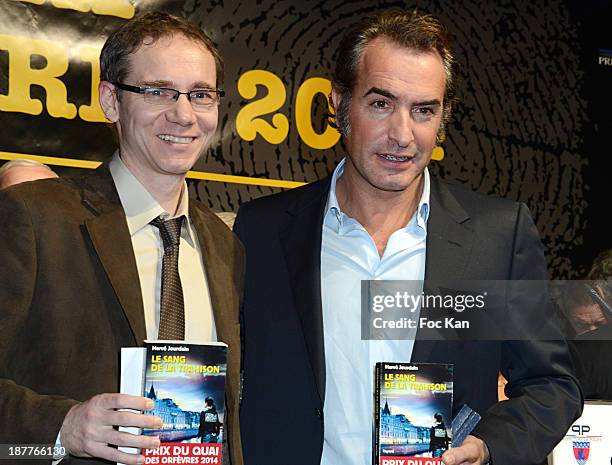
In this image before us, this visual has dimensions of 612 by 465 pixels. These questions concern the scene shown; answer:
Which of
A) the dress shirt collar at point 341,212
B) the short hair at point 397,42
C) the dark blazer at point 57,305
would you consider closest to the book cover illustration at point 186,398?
the dark blazer at point 57,305

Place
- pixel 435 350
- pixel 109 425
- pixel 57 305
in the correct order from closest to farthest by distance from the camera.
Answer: pixel 109 425, pixel 57 305, pixel 435 350

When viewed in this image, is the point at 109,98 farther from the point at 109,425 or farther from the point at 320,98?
the point at 320,98

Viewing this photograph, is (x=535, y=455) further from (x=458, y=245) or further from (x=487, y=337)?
(x=458, y=245)

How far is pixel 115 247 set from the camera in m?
2.12

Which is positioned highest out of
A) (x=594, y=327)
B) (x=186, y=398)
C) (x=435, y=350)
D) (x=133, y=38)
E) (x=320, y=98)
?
(x=320, y=98)

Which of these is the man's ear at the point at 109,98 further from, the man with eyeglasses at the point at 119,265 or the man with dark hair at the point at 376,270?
the man with dark hair at the point at 376,270

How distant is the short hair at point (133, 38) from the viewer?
2.26 m

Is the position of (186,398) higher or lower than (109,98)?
lower

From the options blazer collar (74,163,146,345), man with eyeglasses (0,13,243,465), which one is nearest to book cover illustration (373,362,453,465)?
man with eyeglasses (0,13,243,465)

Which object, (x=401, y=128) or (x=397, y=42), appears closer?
(x=401, y=128)

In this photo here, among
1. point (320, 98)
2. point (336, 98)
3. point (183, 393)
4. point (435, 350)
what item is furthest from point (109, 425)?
point (320, 98)

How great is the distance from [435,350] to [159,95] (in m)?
0.97

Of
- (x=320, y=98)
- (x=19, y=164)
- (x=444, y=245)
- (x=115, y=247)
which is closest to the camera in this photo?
(x=115, y=247)

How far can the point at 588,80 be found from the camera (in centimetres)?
522
